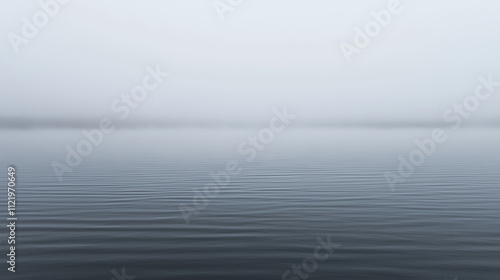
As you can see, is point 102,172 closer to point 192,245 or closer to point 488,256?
point 192,245

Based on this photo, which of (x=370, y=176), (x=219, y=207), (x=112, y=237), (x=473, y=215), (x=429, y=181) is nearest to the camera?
(x=112, y=237)

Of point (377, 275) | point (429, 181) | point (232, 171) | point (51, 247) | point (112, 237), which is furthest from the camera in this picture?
point (232, 171)

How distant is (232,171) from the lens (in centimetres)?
4066

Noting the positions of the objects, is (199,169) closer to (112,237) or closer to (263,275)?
(112,237)

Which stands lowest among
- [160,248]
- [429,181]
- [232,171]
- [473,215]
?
[160,248]

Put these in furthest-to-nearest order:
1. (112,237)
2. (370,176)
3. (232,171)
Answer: (232,171) < (370,176) < (112,237)

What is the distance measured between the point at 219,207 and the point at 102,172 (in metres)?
18.7

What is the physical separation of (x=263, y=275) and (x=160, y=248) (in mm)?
4118

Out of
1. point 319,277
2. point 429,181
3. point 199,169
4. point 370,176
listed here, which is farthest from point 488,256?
point 199,169

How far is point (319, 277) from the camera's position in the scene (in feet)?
47.4

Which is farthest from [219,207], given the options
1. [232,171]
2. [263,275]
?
[232,171]

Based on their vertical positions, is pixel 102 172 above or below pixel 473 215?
above

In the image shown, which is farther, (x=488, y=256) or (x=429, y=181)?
(x=429, y=181)

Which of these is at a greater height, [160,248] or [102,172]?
[102,172]
